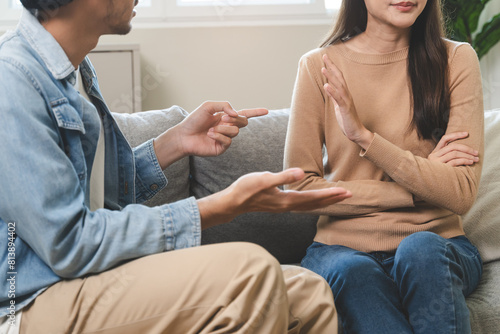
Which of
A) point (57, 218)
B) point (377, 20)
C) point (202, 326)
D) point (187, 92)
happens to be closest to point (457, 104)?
point (377, 20)

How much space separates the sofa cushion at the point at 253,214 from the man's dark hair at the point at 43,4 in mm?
791

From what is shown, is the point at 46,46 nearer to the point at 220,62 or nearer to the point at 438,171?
the point at 438,171

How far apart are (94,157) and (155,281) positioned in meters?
0.35

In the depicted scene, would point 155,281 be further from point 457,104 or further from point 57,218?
point 457,104

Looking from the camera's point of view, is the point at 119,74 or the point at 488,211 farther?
the point at 119,74

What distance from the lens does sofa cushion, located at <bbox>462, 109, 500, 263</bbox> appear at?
5.42 feet

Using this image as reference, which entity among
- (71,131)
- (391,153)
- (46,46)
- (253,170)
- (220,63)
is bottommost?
(220,63)

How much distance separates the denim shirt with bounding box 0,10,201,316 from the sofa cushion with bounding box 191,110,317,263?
736 mm

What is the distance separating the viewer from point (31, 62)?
3.20 feet

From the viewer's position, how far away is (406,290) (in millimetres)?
1229

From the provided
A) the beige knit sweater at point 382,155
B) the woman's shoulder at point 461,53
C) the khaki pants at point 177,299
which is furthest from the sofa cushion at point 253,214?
the khaki pants at point 177,299

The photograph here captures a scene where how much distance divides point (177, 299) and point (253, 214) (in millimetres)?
856

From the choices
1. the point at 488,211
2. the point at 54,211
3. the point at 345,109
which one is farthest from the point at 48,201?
the point at 488,211

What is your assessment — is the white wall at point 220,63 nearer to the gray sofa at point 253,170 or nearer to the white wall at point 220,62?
the white wall at point 220,62
